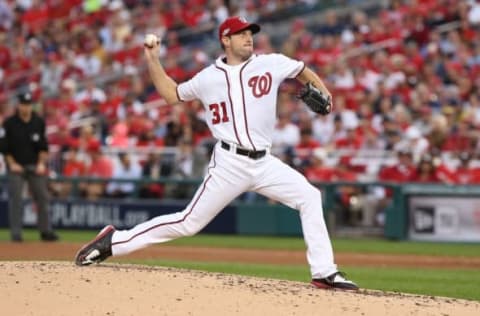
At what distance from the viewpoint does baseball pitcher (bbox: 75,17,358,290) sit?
858 centimetres

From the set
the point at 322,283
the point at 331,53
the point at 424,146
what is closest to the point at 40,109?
the point at 331,53

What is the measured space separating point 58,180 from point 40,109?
3317 mm

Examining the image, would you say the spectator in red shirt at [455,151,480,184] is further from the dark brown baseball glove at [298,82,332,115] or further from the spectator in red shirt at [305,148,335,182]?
the dark brown baseball glove at [298,82,332,115]

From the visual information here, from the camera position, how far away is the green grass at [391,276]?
34.2 feet

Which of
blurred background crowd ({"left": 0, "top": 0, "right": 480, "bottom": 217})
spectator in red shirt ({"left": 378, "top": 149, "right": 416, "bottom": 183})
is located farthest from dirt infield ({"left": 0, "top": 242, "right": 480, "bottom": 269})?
blurred background crowd ({"left": 0, "top": 0, "right": 480, "bottom": 217})

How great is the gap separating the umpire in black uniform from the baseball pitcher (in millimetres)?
7070

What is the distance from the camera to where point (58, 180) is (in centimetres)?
1884

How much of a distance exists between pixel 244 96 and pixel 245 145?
0.36m

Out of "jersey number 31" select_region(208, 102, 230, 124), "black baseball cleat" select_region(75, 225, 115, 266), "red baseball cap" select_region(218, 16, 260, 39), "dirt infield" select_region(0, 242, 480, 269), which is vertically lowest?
"dirt infield" select_region(0, 242, 480, 269)

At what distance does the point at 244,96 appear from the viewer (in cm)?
858

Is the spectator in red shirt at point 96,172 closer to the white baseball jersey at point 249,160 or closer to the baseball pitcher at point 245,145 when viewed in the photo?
the baseball pitcher at point 245,145

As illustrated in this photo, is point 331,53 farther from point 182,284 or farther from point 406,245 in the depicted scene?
point 182,284

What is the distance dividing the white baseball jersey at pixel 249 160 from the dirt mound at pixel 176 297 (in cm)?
38

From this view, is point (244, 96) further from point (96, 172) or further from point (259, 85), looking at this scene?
point (96, 172)
